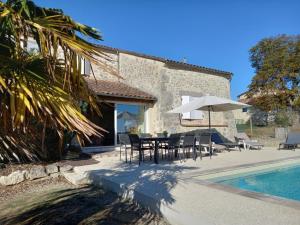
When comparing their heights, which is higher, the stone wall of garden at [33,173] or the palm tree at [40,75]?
the palm tree at [40,75]

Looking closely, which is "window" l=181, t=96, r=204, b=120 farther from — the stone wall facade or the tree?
the tree

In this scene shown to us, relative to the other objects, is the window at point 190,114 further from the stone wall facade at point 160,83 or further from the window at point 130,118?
the window at point 130,118

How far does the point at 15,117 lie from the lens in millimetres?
2398

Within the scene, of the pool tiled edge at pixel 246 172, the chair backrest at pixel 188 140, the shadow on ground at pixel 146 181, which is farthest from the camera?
the chair backrest at pixel 188 140

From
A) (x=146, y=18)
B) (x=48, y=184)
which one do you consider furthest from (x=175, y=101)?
(x=48, y=184)

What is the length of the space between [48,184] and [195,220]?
18.1ft

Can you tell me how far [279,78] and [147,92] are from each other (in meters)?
20.5

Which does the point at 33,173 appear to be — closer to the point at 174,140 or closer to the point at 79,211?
the point at 79,211

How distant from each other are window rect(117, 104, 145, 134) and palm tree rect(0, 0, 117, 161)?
12.0 metres

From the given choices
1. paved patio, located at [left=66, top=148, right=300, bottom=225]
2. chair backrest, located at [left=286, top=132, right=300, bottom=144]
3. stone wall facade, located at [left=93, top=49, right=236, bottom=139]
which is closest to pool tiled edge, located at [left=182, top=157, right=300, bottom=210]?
paved patio, located at [left=66, top=148, right=300, bottom=225]

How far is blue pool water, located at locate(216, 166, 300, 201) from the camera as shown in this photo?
7211mm

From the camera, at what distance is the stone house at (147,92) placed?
1532 cm

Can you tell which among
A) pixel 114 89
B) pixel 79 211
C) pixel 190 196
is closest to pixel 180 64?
pixel 114 89

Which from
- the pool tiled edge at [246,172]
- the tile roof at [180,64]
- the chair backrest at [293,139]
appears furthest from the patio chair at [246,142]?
the tile roof at [180,64]
